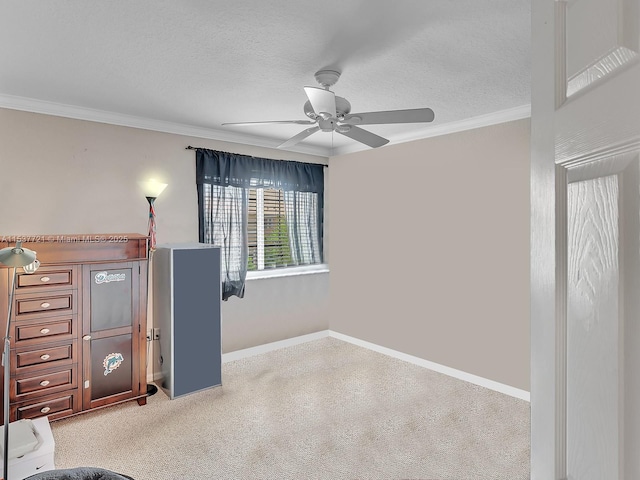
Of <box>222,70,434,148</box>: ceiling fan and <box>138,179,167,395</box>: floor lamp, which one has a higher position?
<box>222,70,434,148</box>: ceiling fan

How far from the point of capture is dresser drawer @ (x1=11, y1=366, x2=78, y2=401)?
2.73 m

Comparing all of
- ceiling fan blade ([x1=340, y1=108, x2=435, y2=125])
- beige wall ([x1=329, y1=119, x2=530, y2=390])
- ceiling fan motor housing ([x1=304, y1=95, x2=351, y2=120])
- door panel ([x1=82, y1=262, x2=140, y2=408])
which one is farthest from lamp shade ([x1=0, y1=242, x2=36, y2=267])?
beige wall ([x1=329, y1=119, x2=530, y2=390])

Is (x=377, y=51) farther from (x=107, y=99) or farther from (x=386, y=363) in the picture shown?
(x=386, y=363)

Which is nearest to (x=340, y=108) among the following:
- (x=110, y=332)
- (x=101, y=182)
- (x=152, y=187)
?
(x=152, y=187)

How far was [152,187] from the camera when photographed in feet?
11.7

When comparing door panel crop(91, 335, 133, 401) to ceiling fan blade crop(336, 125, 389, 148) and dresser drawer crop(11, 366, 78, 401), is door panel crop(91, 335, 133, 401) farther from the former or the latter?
ceiling fan blade crop(336, 125, 389, 148)

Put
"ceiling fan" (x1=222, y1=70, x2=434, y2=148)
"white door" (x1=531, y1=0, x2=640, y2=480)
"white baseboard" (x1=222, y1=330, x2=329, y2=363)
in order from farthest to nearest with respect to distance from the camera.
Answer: "white baseboard" (x1=222, y1=330, x2=329, y2=363)
"ceiling fan" (x1=222, y1=70, x2=434, y2=148)
"white door" (x1=531, y1=0, x2=640, y2=480)

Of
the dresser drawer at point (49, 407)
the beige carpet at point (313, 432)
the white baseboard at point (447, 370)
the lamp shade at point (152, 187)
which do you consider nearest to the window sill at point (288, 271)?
the white baseboard at point (447, 370)

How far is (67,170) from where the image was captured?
332cm

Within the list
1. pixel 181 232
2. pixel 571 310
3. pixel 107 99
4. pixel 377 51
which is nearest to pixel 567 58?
pixel 571 310

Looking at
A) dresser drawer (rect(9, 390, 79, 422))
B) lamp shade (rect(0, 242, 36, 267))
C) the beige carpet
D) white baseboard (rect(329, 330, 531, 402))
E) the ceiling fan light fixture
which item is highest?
the ceiling fan light fixture

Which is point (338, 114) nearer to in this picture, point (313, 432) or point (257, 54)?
point (257, 54)

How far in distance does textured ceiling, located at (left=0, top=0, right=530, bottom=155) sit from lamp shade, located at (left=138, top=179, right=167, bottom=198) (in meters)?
0.62

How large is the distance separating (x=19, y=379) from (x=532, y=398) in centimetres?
327
